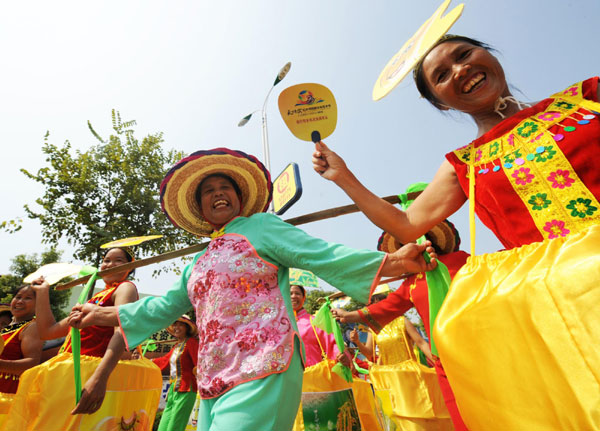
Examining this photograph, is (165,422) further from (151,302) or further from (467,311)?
(467,311)

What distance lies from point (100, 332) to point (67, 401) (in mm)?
584

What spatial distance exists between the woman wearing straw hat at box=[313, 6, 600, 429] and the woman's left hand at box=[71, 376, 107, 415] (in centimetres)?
234

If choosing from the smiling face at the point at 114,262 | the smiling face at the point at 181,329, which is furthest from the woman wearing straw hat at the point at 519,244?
the smiling face at the point at 181,329

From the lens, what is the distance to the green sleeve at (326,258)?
1.83m

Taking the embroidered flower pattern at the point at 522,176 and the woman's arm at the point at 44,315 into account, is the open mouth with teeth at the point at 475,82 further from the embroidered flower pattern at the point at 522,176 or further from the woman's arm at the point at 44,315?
the woman's arm at the point at 44,315

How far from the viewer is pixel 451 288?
3.81 feet

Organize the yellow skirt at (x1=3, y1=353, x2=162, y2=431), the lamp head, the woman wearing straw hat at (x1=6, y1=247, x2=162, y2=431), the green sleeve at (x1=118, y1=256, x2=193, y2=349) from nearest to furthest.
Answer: the green sleeve at (x1=118, y1=256, x2=193, y2=349)
the woman wearing straw hat at (x1=6, y1=247, x2=162, y2=431)
the yellow skirt at (x1=3, y1=353, x2=162, y2=431)
the lamp head

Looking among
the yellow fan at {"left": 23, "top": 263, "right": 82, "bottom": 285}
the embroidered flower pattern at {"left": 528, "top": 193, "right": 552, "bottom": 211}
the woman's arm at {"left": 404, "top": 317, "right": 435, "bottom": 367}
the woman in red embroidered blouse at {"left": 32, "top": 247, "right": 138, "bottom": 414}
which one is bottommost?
the woman's arm at {"left": 404, "top": 317, "right": 435, "bottom": 367}

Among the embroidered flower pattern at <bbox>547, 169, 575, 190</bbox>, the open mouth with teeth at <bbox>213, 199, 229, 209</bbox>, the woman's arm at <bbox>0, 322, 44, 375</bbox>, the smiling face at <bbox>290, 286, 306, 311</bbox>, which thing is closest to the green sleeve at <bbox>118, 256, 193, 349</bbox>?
the open mouth with teeth at <bbox>213, 199, 229, 209</bbox>

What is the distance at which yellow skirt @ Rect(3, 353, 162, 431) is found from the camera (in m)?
2.88

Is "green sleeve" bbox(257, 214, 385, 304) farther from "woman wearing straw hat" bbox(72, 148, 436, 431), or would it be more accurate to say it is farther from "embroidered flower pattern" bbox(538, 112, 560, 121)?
A: "embroidered flower pattern" bbox(538, 112, 560, 121)

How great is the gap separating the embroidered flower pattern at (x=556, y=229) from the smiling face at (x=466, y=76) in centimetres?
70

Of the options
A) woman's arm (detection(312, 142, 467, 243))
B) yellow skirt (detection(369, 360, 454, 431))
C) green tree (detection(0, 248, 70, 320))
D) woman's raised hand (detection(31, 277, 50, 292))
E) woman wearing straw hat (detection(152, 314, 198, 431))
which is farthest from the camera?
green tree (detection(0, 248, 70, 320))

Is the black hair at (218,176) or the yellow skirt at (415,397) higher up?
the black hair at (218,176)
